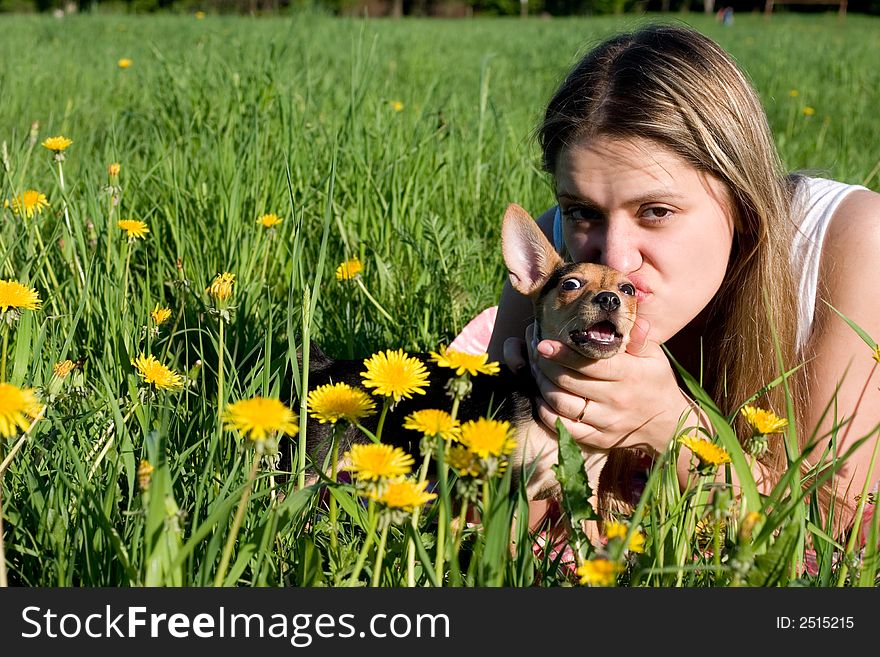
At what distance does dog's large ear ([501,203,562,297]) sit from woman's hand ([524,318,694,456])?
281 mm

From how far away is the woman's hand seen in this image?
1932 mm

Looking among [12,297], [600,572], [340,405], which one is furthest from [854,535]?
[12,297]

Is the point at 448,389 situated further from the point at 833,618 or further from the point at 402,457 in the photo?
the point at 833,618

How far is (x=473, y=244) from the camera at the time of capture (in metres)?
2.87

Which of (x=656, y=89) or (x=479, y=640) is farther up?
(x=656, y=89)

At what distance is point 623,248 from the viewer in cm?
207

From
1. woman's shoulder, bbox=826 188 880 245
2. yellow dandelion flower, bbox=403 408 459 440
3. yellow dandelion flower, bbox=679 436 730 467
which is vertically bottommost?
yellow dandelion flower, bbox=679 436 730 467

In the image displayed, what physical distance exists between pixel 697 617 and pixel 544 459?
84 centimetres

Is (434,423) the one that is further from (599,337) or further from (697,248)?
(697,248)

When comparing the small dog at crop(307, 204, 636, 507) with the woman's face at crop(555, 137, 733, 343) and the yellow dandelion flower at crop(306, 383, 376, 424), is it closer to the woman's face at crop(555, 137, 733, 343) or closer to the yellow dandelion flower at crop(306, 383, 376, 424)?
the woman's face at crop(555, 137, 733, 343)

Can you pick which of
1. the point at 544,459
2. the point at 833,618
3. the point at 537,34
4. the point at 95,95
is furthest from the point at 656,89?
the point at 537,34

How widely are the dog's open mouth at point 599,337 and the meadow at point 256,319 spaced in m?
0.39

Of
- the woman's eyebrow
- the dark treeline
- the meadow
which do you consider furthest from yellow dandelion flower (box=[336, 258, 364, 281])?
the dark treeline

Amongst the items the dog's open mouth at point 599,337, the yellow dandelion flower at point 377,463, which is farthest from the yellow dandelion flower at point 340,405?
the dog's open mouth at point 599,337
